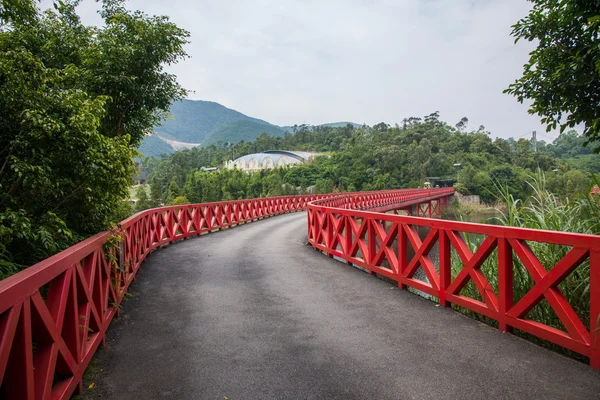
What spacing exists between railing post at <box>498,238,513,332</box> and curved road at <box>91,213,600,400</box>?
20cm

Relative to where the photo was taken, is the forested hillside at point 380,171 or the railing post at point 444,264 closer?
the railing post at point 444,264

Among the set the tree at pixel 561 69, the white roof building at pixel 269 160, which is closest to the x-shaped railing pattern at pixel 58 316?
the tree at pixel 561 69

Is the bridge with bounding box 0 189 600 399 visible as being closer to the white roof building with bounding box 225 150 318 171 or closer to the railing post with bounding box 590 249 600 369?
the railing post with bounding box 590 249 600 369

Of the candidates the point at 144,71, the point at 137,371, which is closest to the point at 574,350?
the point at 137,371

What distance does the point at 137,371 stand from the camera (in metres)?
3.47

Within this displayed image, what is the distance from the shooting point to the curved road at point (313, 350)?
3059 millimetres

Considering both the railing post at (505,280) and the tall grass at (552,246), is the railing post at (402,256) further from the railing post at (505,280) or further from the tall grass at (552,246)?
the railing post at (505,280)

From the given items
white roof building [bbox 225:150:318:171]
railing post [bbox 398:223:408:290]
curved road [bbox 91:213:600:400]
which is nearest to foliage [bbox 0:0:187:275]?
curved road [bbox 91:213:600:400]

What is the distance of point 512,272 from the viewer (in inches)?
162

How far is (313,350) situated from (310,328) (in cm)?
63

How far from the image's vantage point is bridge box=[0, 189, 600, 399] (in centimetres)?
290

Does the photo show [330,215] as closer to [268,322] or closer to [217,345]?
[268,322]

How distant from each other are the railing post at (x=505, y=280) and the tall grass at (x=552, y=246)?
0.39 m

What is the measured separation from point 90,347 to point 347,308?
2.92 metres
